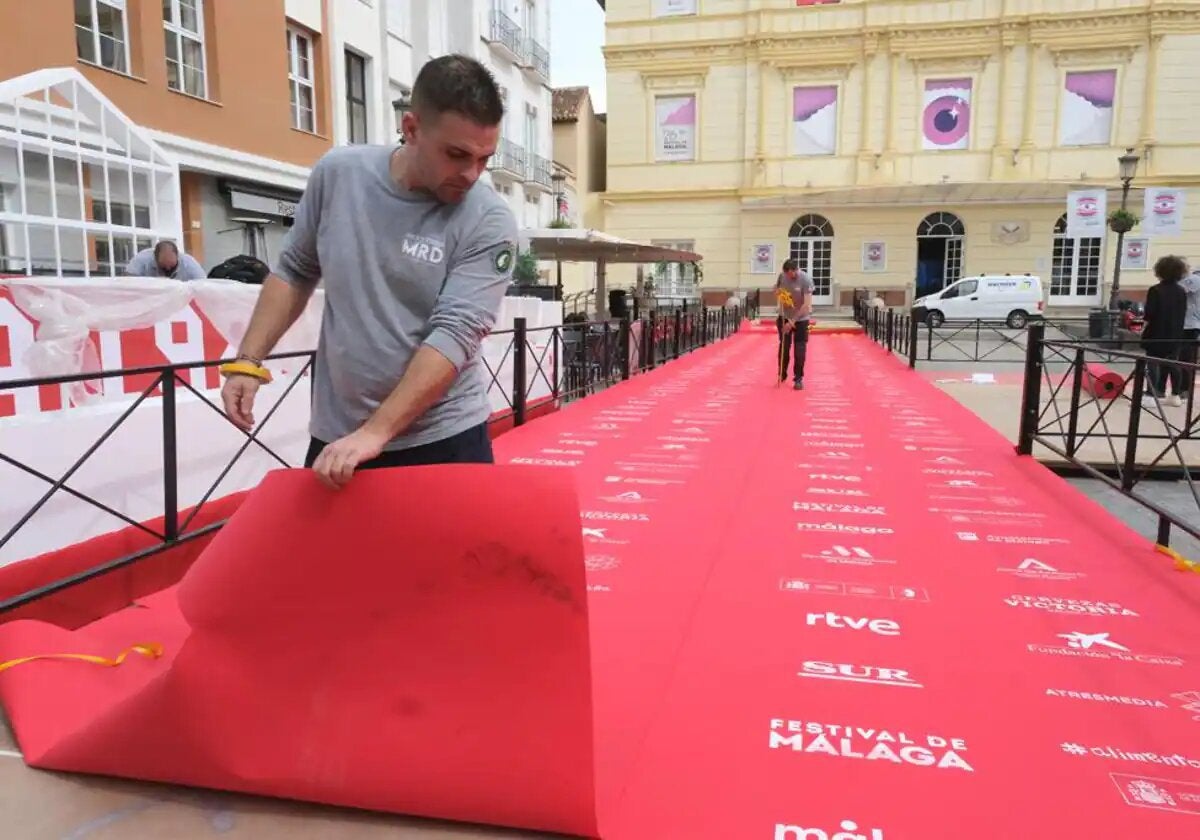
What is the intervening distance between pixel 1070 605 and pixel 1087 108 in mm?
31078

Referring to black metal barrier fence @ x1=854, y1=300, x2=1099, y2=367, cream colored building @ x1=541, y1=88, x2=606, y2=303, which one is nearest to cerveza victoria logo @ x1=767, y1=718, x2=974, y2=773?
black metal barrier fence @ x1=854, y1=300, x2=1099, y2=367

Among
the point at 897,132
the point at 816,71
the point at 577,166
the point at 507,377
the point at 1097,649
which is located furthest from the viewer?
the point at 577,166

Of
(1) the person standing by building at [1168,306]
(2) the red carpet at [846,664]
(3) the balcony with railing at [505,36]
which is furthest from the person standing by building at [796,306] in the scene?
(3) the balcony with railing at [505,36]

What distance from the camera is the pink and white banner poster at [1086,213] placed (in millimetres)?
17016

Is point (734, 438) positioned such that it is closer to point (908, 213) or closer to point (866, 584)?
point (866, 584)

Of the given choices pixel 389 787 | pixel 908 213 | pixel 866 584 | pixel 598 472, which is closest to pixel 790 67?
pixel 908 213

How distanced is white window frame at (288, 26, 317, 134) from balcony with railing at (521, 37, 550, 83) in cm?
1022

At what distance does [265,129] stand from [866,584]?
446 inches

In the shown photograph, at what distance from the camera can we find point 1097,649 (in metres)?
→ 3.09

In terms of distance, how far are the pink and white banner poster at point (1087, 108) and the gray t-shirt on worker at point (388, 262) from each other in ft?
107

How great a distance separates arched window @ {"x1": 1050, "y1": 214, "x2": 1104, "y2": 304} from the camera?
29725 mm

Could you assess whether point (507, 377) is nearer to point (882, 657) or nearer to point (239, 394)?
point (882, 657)

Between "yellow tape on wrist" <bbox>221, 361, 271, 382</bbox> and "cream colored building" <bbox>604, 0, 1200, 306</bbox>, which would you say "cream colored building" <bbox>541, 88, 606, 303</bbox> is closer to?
"cream colored building" <bbox>604, 0, 1200, 306</bbox>

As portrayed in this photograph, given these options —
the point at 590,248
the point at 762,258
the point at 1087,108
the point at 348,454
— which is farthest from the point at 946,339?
the point at 1087,108
